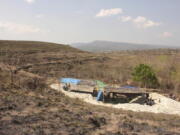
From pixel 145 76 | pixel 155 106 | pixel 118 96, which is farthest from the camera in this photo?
pixel 145 76

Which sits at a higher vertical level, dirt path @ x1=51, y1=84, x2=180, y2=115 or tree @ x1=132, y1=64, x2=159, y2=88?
tree @ x1=132, y1=64, x2=159, y2=88

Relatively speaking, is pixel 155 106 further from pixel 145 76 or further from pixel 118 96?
pixel 145 76

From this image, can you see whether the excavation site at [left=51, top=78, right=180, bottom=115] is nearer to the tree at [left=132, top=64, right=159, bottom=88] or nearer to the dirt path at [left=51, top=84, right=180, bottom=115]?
the dirt path at [left=51, top=84, right=180, bottom=115]

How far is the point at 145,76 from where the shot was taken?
21.0 metres

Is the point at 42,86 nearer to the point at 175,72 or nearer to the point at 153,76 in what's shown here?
the point at 153,76

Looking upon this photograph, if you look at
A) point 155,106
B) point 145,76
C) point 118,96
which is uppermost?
point 145,76

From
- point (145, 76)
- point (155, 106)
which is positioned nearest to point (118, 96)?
point (155, 106)

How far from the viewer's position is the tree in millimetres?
20875

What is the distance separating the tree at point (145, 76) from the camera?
2088 centimetres

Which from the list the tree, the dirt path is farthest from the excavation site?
the tree

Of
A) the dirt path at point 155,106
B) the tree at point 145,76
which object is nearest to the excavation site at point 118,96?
the dirt path at point 155,106

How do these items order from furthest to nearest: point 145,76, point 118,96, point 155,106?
point 145,76
point 118,96
point 155,106

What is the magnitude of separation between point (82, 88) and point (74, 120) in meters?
11.7

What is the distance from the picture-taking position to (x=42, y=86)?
Answer: 1538cm
